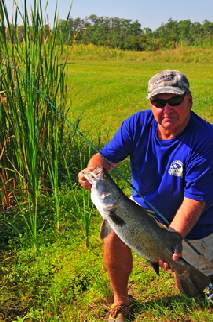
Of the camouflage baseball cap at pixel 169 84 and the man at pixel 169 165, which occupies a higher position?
the camouflage baseball cap at pixel 169 84

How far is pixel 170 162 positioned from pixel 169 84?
518mm

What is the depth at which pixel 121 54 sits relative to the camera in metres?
26.2

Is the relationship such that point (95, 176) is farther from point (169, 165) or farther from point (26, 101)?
point (26, 101)

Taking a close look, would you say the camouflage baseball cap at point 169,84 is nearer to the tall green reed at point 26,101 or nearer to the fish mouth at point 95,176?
the fish mouth at point 95,176

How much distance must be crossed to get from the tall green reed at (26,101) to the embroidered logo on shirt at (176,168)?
53.9 inches

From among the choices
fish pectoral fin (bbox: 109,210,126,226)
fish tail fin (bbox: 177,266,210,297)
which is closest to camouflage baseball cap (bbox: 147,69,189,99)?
fish pectoral fin (bbox: 109,210,126,226)

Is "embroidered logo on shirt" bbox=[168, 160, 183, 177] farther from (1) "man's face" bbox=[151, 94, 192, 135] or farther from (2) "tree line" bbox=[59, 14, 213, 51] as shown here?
(2) "tree line" bbox=[59, 14, 213, 51]

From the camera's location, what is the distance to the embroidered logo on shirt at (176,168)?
103 inches

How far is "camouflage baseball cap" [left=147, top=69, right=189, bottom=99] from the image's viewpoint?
257cm

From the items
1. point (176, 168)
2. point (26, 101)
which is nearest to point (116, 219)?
point (176, 168)

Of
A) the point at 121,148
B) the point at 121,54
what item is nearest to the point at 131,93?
the point at 121,148

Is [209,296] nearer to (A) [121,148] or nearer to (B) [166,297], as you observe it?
(B) [166,297]

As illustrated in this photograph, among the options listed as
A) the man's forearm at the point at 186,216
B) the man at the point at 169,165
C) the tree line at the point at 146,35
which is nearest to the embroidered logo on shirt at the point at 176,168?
the man at the point at 169,165

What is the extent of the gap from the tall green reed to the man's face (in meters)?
1.39
